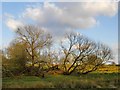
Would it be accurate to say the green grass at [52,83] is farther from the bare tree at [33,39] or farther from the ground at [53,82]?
the bare tree at [33,39]

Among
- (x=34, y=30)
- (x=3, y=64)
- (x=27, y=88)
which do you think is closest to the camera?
(x=27, y=88)

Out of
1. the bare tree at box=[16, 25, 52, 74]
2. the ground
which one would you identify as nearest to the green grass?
the ground

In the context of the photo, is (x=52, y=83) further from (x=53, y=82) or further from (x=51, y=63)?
(x=51, y=63)

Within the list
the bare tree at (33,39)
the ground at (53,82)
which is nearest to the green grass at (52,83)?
the ground at (53,82)

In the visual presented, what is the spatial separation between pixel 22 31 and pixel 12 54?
52.5 inches

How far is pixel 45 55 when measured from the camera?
1350 cm

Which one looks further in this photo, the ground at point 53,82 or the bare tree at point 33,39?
the bare tree at point 33,39

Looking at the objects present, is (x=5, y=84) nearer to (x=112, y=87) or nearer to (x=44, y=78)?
(x=44, y=78)

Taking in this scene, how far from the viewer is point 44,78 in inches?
506

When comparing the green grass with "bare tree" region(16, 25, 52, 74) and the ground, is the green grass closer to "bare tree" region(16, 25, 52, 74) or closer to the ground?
the ground

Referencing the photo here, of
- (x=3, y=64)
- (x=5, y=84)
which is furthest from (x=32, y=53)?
(x=5, y=84)

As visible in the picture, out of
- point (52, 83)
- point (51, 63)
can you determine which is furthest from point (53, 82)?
point (51, 63)

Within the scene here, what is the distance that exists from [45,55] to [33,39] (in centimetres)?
96

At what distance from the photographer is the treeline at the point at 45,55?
12891 mm
